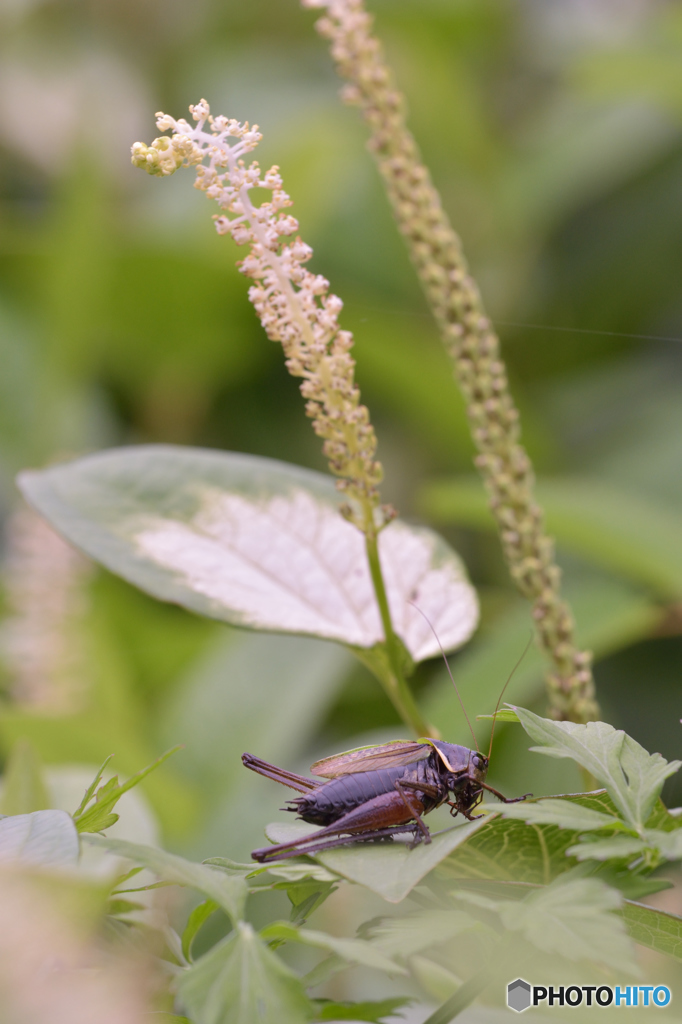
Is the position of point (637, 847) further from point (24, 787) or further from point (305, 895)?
point (24, 787)

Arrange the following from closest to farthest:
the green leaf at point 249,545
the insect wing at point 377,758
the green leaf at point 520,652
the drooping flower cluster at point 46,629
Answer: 1. the insect wing at point 377,758
2. the green leaf at point 249,545
3. the green leaf at point 520,652
4. the drooping flower cluster at point 46,629

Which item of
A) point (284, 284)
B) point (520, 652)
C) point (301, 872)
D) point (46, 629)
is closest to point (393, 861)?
point (301, 872)

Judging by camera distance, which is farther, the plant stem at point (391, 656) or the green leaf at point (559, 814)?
the plant stem at point (391, 656)

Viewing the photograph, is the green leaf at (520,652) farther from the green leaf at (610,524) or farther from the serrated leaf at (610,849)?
the serrated leaf at (610,849)

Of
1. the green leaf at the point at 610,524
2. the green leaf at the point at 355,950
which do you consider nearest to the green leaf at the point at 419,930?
the green leaf at the point at 355,950

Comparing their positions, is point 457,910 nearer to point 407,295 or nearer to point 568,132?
point 407,295

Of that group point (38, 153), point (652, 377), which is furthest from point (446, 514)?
point (38, 153)

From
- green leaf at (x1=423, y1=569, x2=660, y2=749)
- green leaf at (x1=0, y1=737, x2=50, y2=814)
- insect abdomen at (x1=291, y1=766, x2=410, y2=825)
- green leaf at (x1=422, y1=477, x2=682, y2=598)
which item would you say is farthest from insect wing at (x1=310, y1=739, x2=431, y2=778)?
green leaf at (x1=422, y1=477, x2=682, y2=598)

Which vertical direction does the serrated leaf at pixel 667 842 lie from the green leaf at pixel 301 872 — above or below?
above
